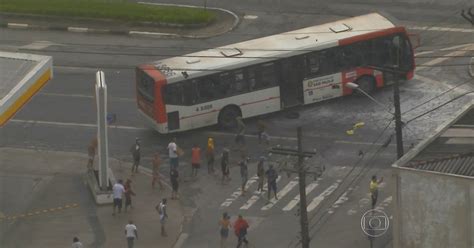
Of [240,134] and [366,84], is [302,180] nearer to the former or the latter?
[240,134]

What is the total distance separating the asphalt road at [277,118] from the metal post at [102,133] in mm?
2692

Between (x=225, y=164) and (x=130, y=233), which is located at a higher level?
(x=225, y=164)

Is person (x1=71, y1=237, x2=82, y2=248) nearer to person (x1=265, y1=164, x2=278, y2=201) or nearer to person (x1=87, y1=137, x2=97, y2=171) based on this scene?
person (x1=265, y1=164, x2=278, y2=201)

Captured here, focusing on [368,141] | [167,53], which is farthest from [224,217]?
[167,53]

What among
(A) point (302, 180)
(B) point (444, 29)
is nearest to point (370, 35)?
(B) point (444, 29)

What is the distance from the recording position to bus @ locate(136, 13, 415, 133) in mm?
53031

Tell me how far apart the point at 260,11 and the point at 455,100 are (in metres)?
13.4

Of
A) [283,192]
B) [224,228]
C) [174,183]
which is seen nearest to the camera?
[224,228]

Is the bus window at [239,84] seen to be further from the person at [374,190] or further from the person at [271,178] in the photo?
the person at [374,190]

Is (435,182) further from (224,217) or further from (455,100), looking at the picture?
(455,100)

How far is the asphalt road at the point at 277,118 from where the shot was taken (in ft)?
152

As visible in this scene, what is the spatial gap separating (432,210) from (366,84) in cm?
1568

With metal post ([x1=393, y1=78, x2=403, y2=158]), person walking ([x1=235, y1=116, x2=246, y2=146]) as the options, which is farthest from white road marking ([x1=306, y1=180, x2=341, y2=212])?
person walking ([x1=235, y1=116, x2=246, y2=146])

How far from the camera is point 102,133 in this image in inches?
1900
